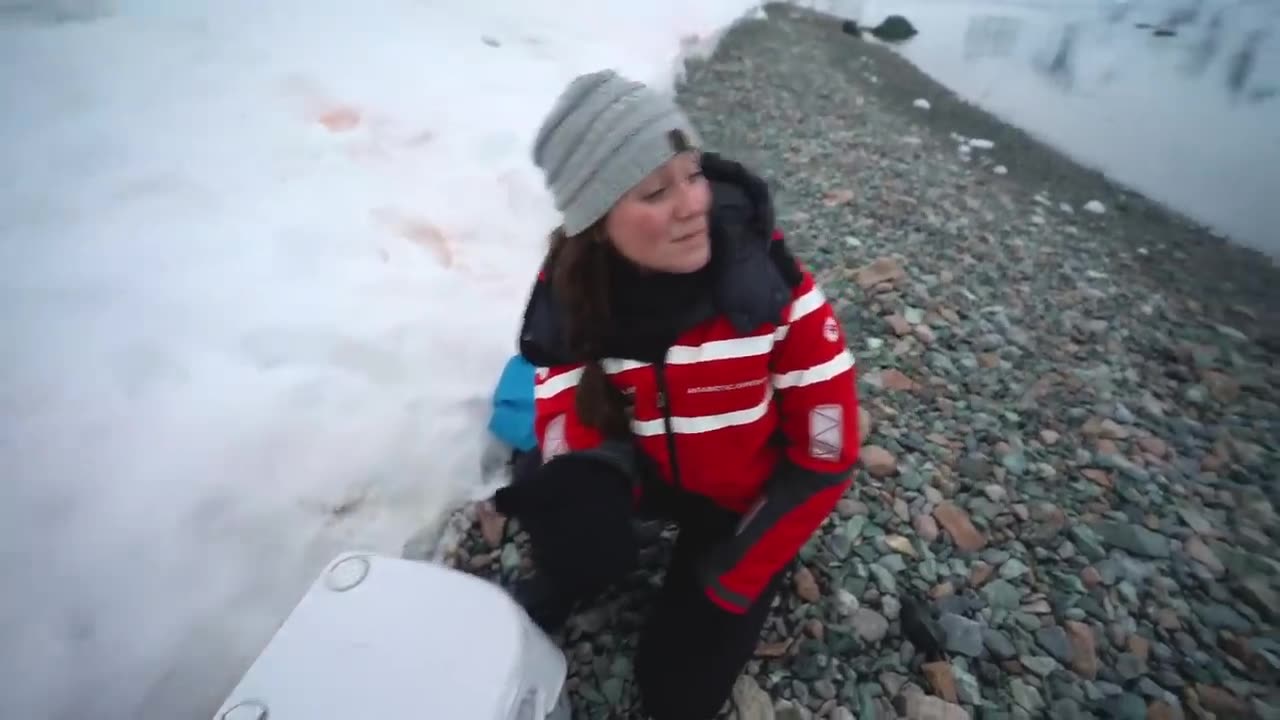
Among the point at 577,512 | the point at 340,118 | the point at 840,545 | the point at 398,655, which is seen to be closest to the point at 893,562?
the point at 840,545

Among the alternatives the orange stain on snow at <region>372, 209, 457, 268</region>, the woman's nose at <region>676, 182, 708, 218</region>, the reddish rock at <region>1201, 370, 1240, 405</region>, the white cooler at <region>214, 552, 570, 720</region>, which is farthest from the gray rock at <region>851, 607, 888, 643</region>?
the reddish rock at <region>1201, 370, 1240, 405</region>

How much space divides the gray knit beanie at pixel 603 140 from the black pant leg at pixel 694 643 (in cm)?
98

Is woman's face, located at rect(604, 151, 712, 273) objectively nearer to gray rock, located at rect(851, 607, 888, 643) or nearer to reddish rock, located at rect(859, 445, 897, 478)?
gray rock, located at rect(851, 607, 888, 643)

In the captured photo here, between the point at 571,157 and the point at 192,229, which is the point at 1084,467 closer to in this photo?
the point at 571,157

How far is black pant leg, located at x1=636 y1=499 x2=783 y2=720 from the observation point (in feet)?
5.35

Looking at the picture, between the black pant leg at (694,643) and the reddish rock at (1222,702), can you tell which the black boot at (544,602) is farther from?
the reddish rock at (1222,702)

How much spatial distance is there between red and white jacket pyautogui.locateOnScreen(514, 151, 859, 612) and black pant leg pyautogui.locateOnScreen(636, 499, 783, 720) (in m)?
0.09

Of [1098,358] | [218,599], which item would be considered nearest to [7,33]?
[218,599]

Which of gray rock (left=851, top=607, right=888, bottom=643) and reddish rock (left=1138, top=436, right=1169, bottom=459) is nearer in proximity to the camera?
gray rock (left=851, top=607, right=888, bottom=643)

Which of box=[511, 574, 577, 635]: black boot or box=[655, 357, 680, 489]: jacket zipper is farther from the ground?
box=[655, 357, 680, 489]: jacket zipper

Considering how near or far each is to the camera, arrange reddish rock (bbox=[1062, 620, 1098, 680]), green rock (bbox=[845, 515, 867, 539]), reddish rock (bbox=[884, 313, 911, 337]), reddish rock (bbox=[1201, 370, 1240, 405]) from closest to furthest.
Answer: reddish rock (bbox=[1062, 620, 1098, 680])
green rock (bbox=[845, 515, 867, 539])
reddish rock (bbox=[1201, 370, 1240, 405])
reddish rock (bbox=[884, 313, 911, 337])

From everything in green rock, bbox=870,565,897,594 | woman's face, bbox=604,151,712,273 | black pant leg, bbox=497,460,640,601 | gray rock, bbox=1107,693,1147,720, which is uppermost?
woman's face, bbox=604,151,712,273

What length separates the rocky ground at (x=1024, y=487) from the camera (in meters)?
1.87

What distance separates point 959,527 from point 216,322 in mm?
3070
